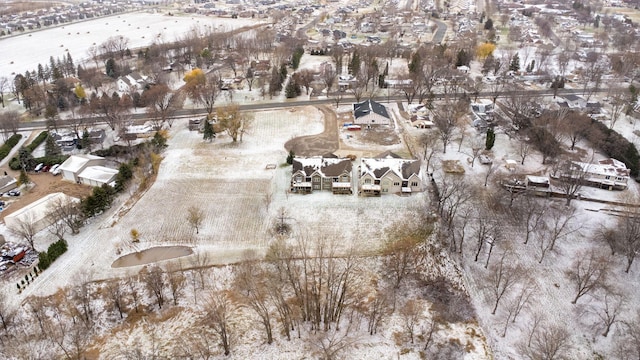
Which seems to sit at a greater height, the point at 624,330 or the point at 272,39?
the point at 272,39

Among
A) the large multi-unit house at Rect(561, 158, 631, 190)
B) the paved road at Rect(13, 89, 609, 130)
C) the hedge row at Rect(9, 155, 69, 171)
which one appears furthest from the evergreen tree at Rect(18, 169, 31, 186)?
the large multi-unit house at Rect(561, 158, 631, 190)

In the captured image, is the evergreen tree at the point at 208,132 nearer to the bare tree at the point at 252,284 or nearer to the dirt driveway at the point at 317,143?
the dirt driveway at the point at 317,143

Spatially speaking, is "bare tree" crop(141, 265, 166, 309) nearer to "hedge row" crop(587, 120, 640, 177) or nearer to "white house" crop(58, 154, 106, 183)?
"white house" crop(58, 154, 106, 183)

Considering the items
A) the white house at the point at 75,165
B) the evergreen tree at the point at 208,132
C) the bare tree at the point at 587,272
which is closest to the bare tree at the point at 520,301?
the bare tree at the point at 587,272

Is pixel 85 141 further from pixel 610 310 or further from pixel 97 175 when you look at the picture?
pixel 610 310

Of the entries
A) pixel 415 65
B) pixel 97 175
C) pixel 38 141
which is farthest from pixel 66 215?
pixel 415 65

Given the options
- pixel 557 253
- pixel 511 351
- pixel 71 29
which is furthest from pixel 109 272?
pixel 71 29

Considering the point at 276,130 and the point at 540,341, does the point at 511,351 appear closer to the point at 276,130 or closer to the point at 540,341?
the point at 540,341
